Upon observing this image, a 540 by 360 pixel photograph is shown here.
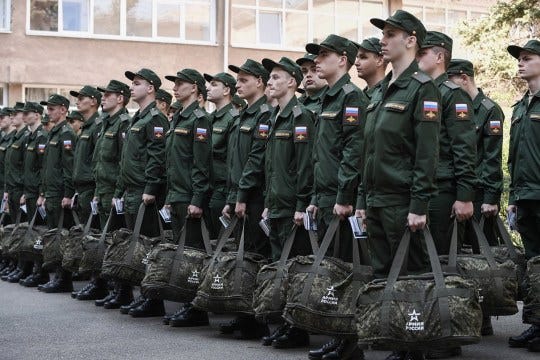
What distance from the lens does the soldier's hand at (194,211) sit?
32.7 feet

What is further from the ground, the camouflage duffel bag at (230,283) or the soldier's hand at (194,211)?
the soldier's hand at (194,211)

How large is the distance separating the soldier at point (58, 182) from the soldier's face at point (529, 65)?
257 inches

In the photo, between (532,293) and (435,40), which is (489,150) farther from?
(532,293)

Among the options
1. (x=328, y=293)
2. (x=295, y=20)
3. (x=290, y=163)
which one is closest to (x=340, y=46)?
(x=290, y=163)

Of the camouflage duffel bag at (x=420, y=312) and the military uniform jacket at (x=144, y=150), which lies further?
the military uniform jacket at (x=144, y=150)

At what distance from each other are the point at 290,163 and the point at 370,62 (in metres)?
1.11

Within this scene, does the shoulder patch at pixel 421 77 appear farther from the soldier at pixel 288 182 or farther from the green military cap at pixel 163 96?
the green military cap at pixel 163 96

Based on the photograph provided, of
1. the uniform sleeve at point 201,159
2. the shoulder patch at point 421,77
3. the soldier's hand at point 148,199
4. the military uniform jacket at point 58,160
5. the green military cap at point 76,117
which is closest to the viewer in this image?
the shoulder patch at point 421,77

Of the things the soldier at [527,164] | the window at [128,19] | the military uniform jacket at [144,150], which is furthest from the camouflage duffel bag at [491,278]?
the window at [128,19]

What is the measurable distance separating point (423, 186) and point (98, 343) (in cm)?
355

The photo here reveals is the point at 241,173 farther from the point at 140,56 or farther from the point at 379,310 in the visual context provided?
the point at 140,56

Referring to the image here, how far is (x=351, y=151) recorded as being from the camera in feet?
25.8

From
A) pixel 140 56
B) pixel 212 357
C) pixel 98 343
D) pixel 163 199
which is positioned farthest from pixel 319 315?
pixel 140 56

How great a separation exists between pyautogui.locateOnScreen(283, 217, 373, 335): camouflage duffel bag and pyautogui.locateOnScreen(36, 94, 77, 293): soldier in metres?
6.17
